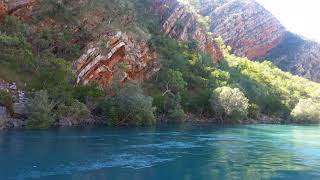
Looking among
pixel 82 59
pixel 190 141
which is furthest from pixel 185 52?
pixel 190 141

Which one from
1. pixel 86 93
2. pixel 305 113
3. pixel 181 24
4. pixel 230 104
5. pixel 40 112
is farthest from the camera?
pixel 181 24

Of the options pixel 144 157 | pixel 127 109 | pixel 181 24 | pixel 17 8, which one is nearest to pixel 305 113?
pixel 181 24

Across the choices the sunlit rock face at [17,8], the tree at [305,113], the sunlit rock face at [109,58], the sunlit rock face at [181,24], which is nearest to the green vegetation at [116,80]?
the tree at [305,113]

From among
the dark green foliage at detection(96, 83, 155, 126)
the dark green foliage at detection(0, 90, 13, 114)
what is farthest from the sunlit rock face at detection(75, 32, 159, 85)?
the dark green foliage at detection(0, 90, 13, 114)

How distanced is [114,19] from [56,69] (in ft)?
72.4

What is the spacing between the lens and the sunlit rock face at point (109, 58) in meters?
74.6

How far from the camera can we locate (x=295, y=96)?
127m

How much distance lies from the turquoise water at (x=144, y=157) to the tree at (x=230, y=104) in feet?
121

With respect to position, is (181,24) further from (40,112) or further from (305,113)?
(40,112)

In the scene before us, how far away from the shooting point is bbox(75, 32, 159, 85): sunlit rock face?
2938 inches

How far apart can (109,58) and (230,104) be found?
88.6ft

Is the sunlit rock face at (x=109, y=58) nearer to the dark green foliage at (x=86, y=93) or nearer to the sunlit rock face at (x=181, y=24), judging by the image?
the dark green foliage at (x=86, y=93)

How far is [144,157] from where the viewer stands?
1417 inches

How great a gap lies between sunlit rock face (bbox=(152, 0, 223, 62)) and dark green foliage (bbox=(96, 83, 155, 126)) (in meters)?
51.6
